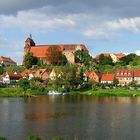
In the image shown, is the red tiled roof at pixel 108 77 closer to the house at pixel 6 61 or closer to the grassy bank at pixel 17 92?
the grassy bank at pixel 17 92

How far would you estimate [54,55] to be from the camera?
13750cm

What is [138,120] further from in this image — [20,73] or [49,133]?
[20,73]

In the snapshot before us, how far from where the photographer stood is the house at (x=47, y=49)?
140 metres

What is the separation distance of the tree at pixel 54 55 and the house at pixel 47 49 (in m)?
1.70

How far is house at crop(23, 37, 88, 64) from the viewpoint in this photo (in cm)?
13950

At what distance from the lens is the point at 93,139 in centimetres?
3644

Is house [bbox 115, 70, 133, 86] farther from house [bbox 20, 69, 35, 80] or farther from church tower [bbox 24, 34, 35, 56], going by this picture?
church tower [bbox 24, 34, 35, 56]

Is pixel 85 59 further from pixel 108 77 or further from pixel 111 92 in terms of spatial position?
pixel 111 92

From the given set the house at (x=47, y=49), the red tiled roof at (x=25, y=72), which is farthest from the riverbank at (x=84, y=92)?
the house at (x=47, y=49)

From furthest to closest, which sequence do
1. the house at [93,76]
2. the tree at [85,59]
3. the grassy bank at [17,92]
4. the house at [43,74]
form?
the tree at [85,59] < the house at [43,74] < the house at [93,76] < the grassy bank at [17,92]

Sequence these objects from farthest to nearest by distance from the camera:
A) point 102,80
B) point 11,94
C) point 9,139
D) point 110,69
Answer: point 110,69, point 102,80, point 11,94, point 9,139

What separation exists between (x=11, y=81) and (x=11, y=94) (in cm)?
2994

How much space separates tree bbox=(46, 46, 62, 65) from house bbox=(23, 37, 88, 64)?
5.59 ft

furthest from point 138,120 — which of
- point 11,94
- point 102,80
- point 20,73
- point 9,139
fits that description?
point 20,73
